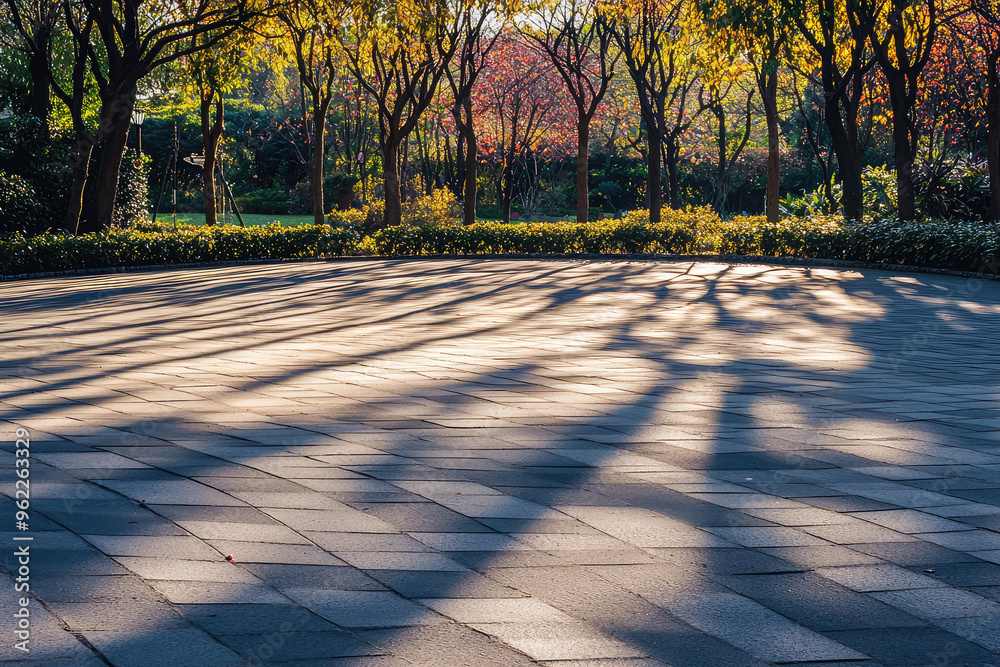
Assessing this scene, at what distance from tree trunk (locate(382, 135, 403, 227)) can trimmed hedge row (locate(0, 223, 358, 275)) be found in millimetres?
1479

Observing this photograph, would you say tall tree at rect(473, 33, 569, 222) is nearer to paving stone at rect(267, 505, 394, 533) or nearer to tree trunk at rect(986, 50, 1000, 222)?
tree trunk at rect(986, 50, 1000, 222)

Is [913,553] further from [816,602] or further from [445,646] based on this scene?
[445,646]

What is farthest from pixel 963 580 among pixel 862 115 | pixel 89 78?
pixel 862 115

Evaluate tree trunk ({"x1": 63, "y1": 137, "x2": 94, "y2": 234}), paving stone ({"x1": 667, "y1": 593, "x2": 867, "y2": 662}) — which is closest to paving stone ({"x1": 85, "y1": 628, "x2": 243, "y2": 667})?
paving stone ({"x1": 667, "y1": 593, "x2": 867, "y2": 662})

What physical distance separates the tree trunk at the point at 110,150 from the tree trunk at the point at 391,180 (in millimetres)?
5860

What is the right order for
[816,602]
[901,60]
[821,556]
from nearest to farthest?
[816,602], [821,556], [901,60]

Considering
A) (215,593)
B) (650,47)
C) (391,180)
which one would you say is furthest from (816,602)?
(650,47)

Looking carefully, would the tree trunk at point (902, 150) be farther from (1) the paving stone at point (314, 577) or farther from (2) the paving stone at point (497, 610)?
(1) the paving stone at point (314, 577)

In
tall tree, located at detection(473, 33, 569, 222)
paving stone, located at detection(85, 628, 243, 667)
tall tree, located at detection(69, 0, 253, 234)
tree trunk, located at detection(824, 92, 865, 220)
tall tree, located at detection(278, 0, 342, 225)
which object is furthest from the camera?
tall tree, located at detection(473, 33, 569, 222)

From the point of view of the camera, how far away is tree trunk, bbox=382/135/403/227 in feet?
70.2

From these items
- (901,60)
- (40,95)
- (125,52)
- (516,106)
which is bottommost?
(901,60)

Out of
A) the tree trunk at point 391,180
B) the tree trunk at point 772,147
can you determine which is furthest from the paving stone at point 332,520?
the tree trunk at point 391,180

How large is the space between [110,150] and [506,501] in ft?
57.2

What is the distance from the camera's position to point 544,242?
67.1 ft
